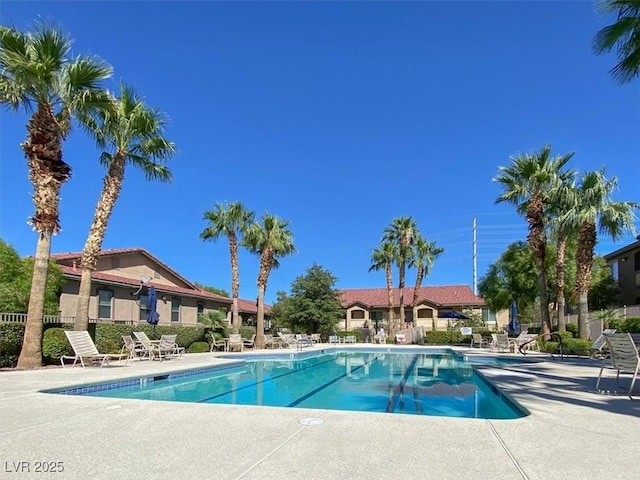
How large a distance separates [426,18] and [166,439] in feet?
57.4

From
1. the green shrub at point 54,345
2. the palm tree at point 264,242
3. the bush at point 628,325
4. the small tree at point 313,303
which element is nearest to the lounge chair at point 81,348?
the green shrub at point 54,345

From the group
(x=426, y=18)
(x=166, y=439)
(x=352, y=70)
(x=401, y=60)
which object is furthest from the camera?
(x=352, y=70)

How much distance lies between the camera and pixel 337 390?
11133 mm

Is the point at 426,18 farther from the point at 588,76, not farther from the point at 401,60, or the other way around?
the point at 588,76

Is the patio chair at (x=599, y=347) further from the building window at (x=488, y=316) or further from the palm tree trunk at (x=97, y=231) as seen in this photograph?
the building window at (x=488, y=316)

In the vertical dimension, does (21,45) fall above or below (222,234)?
above

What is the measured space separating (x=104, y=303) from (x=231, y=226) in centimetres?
832

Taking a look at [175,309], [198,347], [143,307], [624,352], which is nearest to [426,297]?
[175,309]

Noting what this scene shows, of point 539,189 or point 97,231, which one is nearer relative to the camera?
point 97,231

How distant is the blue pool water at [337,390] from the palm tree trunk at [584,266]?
745cm

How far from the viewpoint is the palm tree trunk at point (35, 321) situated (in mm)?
12273

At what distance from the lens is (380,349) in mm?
27500

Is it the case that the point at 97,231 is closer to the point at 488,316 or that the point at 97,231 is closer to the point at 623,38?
the point at 623,38

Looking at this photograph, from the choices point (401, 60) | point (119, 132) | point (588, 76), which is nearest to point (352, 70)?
point (401, 60)
